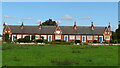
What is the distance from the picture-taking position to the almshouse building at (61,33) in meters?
79.8

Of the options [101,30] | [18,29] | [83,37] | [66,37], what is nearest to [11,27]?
[18,29]

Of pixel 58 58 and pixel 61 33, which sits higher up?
pixel 61 33

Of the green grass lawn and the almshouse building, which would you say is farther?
the almshouse building

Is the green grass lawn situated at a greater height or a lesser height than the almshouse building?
lesser

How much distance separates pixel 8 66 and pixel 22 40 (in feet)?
162

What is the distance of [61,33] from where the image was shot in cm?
8012

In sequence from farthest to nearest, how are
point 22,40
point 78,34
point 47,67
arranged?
1. point 78,34
2. point 22,40
3. point 47,67

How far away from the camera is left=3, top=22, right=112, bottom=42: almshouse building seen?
262 ft

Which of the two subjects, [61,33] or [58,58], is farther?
[61,33]

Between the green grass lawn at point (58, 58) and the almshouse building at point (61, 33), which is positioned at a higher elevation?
the almshouse building at point (61, 33)

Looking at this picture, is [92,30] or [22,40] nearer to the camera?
[22,40]

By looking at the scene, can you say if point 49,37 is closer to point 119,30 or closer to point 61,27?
point 61,27

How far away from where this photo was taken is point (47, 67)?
1537 centimetres

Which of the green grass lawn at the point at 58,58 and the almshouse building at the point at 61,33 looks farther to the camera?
the almshouse building at the point at 61,33
